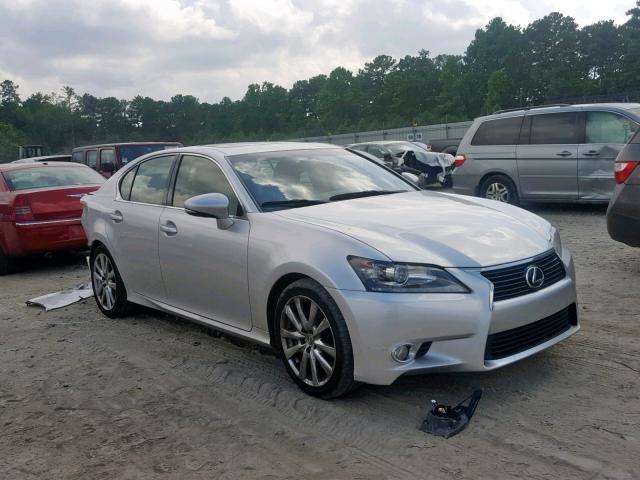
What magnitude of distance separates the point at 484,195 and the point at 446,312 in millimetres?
8529

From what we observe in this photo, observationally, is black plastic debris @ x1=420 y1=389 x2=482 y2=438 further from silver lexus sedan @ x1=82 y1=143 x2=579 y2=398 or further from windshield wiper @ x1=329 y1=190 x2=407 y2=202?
windshield wiper @ x1=329 y1=190 x2=407 y2=202

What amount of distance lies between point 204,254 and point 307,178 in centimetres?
92

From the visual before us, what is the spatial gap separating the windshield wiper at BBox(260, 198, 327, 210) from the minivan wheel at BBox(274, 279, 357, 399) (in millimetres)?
712

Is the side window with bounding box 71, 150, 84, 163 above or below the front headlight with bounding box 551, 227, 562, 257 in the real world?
above

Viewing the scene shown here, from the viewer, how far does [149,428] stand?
3715 mm

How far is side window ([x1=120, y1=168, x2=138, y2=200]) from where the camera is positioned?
590cm

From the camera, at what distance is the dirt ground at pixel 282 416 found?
10.4 feet

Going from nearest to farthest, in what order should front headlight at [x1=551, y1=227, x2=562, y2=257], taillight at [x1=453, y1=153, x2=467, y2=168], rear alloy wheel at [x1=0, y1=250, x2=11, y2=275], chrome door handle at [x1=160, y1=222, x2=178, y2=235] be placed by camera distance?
front headlight at [x1=551, y1=227, x2=562, y2=257], chrome door handle at [x1=160, y1=222, x2=178, y2=235], rear alloy wheel at [x1=0, y1=250, x2=11, y2=275], taillight at [x1=453, y1=153, x2=467, y2=168]

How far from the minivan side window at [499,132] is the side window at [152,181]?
7.19 metres

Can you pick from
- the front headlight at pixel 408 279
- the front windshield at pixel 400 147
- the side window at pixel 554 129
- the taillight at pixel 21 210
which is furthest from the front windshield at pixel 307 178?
the front windshield at pixel 400 147

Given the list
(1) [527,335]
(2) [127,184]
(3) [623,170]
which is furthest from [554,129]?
(1) [527,335]

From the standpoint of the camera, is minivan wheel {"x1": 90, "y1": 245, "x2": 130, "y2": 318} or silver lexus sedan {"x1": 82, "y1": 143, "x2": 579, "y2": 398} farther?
minivan wheel {"x1": 90, "y1": 245, "x2": 130, "y2": 318}

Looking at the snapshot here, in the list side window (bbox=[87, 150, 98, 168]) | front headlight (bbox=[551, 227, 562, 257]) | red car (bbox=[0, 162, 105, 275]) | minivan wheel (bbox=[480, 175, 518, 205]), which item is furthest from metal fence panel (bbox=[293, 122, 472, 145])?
front headlight (bbox=[551, 227, 562, 257])

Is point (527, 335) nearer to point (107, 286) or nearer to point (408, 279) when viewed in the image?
point (408, 279)
